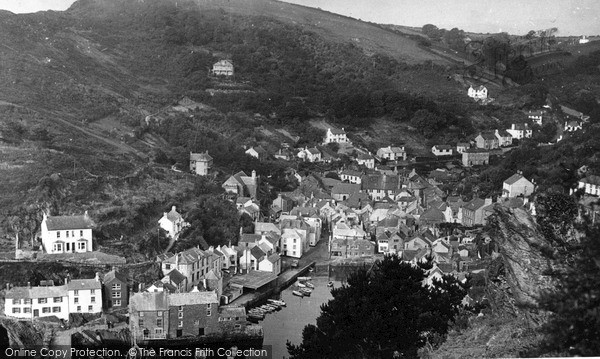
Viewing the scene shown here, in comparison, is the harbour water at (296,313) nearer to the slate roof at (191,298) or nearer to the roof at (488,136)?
the slate roof at (191,298)

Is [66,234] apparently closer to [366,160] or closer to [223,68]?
[366,160]

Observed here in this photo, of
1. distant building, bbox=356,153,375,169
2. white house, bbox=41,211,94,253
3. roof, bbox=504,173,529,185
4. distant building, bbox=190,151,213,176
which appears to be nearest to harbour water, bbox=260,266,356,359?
white house, bbox=41,211,94,253

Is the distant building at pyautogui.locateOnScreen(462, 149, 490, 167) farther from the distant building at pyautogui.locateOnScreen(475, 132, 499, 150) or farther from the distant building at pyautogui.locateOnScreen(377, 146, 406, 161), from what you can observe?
the distant building at pyautogui.locateOnScreen(377, 146, 406, 161)

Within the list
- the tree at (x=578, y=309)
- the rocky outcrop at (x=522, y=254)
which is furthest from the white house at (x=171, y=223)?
the tree at (x=578, y=309)

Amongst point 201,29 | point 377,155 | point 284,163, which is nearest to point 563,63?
point 377,155

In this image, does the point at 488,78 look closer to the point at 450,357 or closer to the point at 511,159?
the point at 511,159
